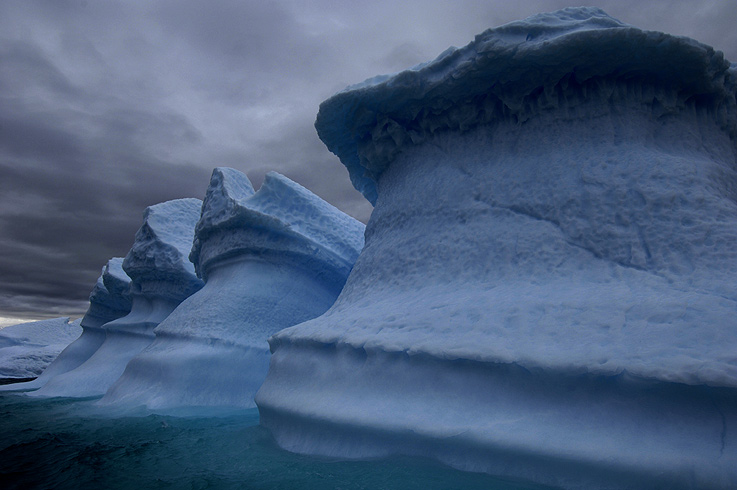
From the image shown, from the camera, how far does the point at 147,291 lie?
22.3 ft

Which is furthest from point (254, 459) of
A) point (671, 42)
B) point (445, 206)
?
point (671, 42)

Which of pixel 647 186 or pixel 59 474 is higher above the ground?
pixel 647 186

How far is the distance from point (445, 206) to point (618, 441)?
5.25ft

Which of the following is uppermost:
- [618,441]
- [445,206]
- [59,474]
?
[445,206]

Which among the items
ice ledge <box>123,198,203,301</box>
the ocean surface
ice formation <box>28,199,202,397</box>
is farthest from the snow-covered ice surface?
the ocean surface

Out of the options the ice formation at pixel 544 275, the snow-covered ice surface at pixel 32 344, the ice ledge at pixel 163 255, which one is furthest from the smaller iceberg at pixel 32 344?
the ice formation at pixel 544 275

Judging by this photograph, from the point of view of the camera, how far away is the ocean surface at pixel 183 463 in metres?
1.65

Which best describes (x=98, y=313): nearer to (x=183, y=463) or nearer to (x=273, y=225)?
(x=273, y=225)

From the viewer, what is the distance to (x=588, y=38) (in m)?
2.29

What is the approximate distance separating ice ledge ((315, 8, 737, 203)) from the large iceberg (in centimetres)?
705

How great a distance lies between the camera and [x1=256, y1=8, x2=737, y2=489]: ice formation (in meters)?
1.48

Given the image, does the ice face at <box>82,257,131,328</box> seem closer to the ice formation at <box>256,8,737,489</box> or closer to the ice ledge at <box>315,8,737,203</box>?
the ice formation at <box>256,8,737,489</box>

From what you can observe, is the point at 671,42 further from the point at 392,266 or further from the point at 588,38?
the point at 392,266

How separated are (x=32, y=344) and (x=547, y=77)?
1621cm
